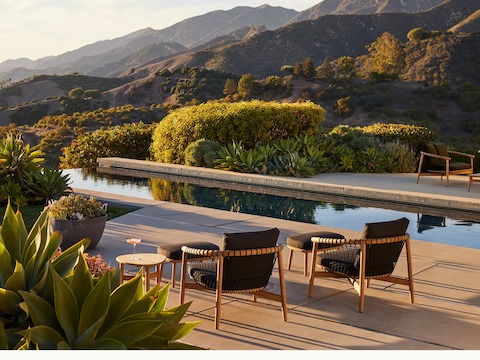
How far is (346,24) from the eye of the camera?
79.3m

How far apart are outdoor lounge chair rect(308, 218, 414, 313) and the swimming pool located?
342cm

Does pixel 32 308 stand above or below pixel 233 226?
above

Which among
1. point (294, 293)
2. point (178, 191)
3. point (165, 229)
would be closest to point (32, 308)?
point (294, 293)

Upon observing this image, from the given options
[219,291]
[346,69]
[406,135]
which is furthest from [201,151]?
[346,69]

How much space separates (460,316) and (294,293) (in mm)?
1444

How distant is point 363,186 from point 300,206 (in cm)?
171

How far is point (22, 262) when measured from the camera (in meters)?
3.18

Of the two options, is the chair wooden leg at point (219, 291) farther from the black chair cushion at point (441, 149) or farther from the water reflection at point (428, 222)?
the black chair cushion at point (441, 149)

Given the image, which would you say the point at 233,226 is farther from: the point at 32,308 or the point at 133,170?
the point at 133,170

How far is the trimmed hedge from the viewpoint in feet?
55.0

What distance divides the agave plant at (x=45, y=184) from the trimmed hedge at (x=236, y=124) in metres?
6.98

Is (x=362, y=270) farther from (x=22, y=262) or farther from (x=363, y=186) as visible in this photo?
(x=363, y=186)

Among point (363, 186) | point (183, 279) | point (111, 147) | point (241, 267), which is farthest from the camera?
point (111, 147)

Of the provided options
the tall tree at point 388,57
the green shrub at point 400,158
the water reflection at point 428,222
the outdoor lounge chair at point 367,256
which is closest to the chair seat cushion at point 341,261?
the outdoor lounge chair at point 367,256
